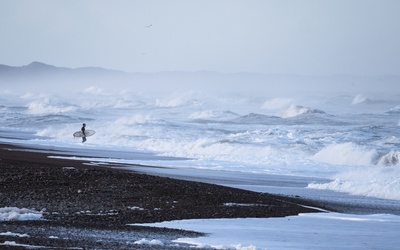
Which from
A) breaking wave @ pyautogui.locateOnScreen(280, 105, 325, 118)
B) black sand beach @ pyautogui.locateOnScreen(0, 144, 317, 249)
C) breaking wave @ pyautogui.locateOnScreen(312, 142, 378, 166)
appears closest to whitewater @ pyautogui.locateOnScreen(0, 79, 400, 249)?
breaking wave @ pyautogui.locateOnScreen(312, 142, 378, 166)

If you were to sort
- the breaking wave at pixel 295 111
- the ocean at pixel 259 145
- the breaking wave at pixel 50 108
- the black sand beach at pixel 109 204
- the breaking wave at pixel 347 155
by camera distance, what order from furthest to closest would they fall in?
the breaking wave at pixel 50 108 < the breaking wave at pixel 295 111 < the breaking wave at pixel 347 155 < the ocean at pixel 259 145 < the black sand beach at pixel 109 204

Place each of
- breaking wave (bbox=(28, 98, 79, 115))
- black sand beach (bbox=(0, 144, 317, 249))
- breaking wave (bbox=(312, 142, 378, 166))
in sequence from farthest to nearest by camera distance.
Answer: breaking wave (bbox=(28, 98, 79, 115)), breaking wave (bbox=(312, 142, 378, 166)), black sand beach (bbox=(0, 144, 317, 249))

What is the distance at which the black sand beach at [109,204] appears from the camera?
9.70 metres

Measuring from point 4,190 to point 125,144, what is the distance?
81.2ft

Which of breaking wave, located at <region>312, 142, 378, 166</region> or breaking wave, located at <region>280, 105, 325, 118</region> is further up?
breaking wave, located at <region>280, 105, 325, 118</region>

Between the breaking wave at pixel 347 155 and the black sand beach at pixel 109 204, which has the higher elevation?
the breaking wave at pixel 347 155

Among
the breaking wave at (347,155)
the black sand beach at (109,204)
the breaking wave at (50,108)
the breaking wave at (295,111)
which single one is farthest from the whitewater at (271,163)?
the breaking wave at (50,108)

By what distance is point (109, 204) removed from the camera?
13.0 m

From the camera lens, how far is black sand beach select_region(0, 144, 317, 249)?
31.8ft

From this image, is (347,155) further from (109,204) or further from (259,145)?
(109,204)

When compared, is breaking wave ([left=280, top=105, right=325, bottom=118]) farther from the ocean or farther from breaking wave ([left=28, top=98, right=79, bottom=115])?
breaking wave ([left=28, top=98, right=79, bottom=115])

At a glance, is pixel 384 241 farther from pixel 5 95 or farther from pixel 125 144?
pixel 5 95

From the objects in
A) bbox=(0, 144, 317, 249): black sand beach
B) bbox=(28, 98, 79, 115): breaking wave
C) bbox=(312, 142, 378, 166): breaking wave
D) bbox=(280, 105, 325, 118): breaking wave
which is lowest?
bbox=(0, 144, 317, 249): black sand beach

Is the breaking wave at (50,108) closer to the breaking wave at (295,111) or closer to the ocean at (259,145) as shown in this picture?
the ocean at (259,145)
